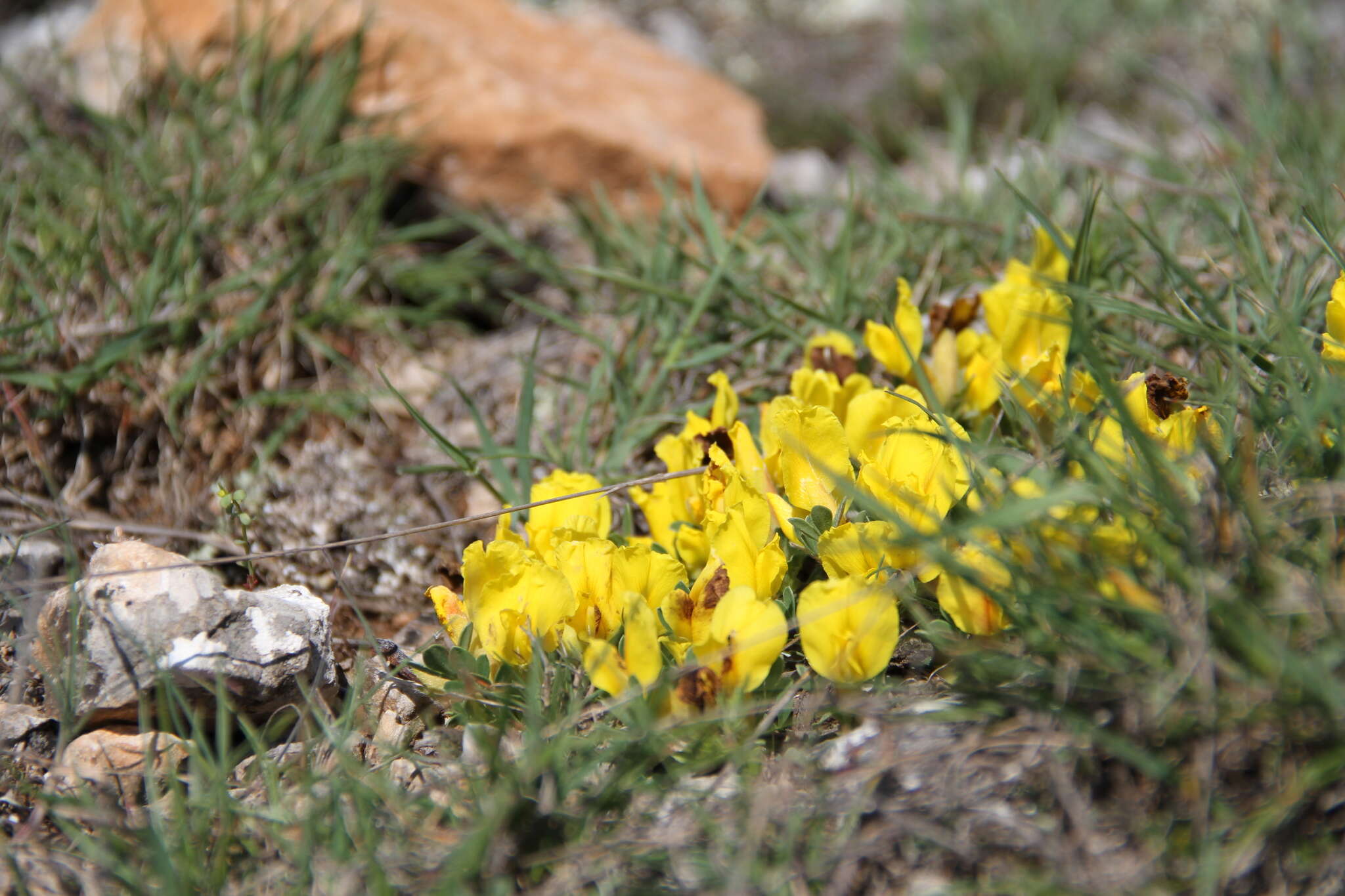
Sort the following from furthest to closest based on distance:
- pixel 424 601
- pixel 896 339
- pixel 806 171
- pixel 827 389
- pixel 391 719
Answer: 1. pixel 806 171
2. pixel 424 601
3. pixel 896 339
4. pixel 827 389
5. pixel 391 719

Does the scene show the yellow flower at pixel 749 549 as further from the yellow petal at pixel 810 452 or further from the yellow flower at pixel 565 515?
the yellow flower at pixel 565 515

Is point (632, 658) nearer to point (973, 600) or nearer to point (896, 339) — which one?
point (973, 600)

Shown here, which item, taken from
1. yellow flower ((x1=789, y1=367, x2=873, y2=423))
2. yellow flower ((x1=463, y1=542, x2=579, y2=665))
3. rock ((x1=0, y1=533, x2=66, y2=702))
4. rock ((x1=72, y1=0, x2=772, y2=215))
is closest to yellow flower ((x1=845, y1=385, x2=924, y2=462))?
yellow flower ((x1=789, y1=367, x2=873, y2=423))

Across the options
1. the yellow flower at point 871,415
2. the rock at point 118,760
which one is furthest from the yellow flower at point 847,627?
the rock at point 118,760

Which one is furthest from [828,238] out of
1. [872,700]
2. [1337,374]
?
[872,700]

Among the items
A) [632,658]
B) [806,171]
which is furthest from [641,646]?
[806,171]

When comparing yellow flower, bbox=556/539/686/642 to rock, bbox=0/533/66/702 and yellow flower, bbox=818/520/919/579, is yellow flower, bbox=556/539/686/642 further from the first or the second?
rock, bbox=0/533/66/702

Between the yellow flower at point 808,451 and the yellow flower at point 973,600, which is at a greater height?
the yellow flower at point 808,451
